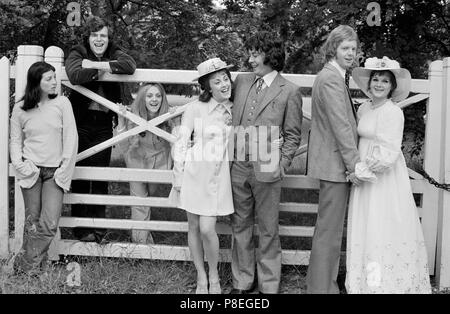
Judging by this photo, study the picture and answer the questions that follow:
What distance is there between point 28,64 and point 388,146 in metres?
2.91

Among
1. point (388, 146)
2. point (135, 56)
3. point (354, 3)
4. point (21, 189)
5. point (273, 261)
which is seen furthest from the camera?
point (135, 56)

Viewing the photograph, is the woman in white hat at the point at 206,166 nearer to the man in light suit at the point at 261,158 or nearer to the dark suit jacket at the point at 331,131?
the man in light suit at the point at 261,158

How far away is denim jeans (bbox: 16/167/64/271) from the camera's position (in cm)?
448

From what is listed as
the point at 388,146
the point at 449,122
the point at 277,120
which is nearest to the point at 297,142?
Result: the point at 277,120

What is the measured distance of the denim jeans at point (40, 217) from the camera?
14.7 feet

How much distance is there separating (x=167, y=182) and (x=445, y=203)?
2.21 m

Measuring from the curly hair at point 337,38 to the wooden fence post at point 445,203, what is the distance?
0.95 m

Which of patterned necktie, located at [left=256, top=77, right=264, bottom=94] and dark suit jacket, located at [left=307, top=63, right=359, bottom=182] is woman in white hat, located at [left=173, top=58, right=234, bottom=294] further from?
dark suit jacket, located at [left=307, top=63, right=359, bottom=182]

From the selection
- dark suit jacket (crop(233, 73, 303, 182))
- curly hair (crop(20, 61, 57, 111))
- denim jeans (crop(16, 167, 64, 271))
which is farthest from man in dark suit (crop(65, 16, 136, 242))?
dark suit jacket (crop(233, 73, 303, 182))

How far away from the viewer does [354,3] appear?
18.5ft

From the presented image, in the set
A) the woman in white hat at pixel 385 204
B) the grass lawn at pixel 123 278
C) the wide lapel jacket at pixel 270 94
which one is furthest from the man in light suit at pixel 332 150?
the grass lawn at pixel 123 278

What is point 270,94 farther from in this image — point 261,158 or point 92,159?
point 92,159

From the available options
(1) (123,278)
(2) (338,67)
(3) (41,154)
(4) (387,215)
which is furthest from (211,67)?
(1) (123,278)

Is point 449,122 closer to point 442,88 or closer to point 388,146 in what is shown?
point 442,88
